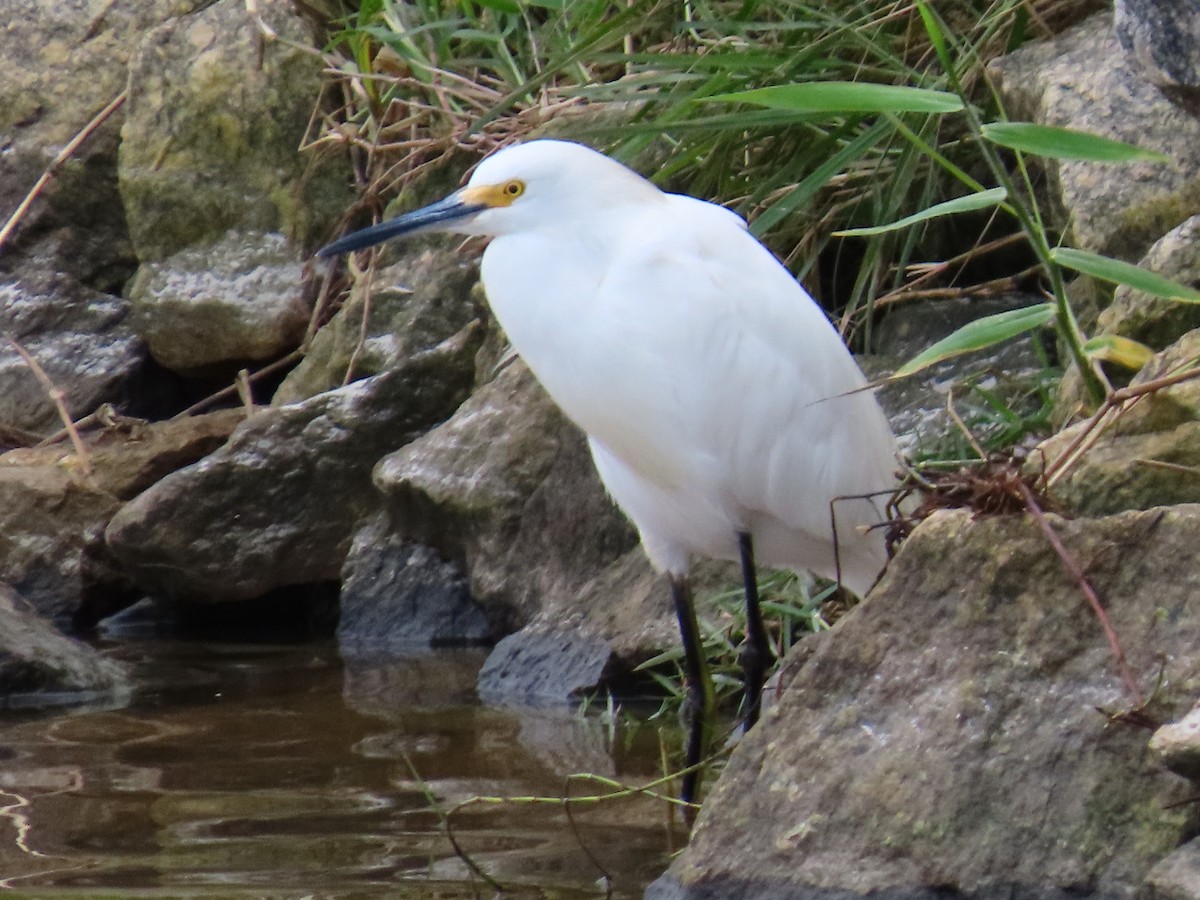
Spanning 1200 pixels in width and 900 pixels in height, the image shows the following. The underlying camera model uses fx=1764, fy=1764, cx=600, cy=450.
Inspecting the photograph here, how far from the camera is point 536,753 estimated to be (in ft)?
12.0

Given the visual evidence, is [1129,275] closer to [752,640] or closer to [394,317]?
[752,640]

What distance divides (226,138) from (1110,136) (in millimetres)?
4196

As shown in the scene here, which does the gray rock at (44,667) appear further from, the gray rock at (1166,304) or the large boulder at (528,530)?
the gray rock at (1166,304)

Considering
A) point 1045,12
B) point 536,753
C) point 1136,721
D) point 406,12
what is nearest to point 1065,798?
point 1136,721

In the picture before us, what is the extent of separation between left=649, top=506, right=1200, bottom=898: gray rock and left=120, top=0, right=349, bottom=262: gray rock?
196 inches

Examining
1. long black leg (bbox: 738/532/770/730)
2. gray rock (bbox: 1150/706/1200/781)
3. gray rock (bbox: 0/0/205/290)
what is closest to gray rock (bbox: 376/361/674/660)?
long black leg (bbox: 738/532/770/730)

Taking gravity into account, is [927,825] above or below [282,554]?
above

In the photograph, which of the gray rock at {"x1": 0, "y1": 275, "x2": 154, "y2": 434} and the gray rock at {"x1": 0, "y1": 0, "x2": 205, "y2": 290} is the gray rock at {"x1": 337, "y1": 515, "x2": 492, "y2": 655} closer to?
the gray rock at {"x1": 0, "y1": 275, "x2": 154, "y2": 434}

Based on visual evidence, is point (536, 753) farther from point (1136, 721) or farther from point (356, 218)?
point (356, 218)

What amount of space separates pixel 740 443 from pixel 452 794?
846 millimetres

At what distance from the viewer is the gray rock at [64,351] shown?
7.10 m

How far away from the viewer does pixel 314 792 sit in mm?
3303

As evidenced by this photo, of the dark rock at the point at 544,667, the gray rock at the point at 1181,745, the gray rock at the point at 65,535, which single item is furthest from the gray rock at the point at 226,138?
the gray rock at the point at 1181,745

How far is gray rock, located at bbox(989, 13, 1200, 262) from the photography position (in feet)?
12.6
